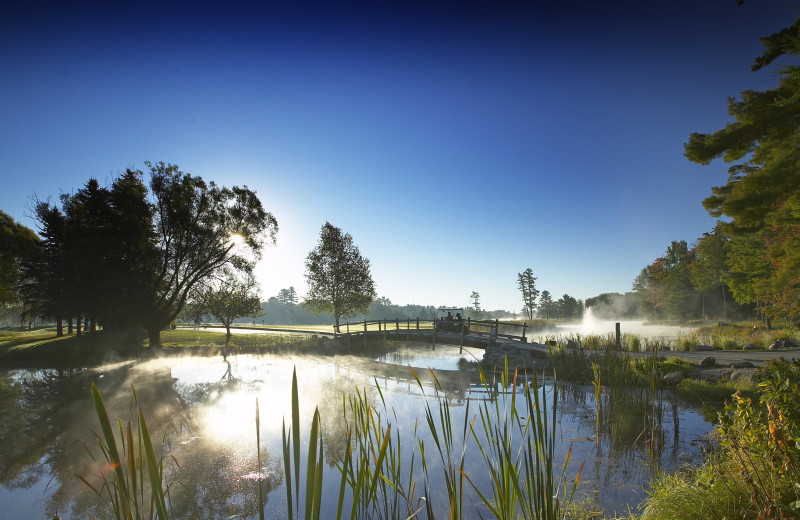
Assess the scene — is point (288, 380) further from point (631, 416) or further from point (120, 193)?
point (120, 193)

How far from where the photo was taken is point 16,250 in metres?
27.0

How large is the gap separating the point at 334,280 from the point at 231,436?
27.5 metres

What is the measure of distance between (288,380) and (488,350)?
9.74 m

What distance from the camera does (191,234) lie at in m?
23.4

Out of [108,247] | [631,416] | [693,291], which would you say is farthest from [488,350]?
[693,291]

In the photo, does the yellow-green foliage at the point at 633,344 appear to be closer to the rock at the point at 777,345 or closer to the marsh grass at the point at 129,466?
the rock at the point at 777,345

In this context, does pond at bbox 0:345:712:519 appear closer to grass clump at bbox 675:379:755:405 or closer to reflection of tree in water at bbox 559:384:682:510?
reflection of tree in water at bbox 559:384:682:510

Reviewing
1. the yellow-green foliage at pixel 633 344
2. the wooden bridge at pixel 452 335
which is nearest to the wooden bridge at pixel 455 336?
the wooden bridge at pixel 452 335

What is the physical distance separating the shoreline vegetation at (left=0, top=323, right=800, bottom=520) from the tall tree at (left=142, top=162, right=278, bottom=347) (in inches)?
142

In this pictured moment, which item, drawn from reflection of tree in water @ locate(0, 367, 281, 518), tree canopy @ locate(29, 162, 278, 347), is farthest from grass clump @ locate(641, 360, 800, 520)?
tree canopy @ locate(29, 162, 278, 347)

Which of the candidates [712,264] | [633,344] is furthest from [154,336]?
[712,264]

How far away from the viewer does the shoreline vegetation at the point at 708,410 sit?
114 inches

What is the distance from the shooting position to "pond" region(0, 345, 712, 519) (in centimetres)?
493

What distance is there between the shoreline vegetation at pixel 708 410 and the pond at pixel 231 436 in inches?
16.3
